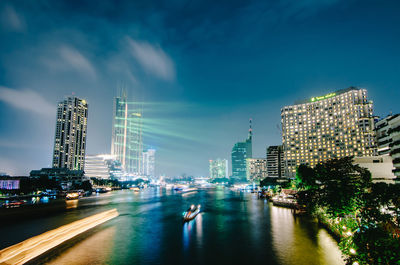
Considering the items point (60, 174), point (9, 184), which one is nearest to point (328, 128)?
point (9, 184)

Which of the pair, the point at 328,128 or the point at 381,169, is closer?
the point at 381,169

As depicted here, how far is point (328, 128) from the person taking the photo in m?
157

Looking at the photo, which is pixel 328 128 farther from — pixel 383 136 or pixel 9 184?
pixel 9 184

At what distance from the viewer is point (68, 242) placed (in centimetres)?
3011

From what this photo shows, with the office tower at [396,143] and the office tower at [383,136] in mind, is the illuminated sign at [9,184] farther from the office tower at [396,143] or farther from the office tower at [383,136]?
the office tower at [383,136]

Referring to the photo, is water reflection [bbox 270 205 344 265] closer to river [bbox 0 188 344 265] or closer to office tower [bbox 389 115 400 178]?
river [bbox 0 188 344 265]

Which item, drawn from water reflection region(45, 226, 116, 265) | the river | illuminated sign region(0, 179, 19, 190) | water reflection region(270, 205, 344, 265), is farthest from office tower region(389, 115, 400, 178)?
illuminated sign region(0, 179, 19, 190)

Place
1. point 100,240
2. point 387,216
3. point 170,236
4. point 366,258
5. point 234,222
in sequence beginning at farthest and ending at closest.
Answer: point 234,222, point 170,236, point 100,240, point 387,216, point 366,258

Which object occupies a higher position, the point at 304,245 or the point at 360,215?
the point at 360,215

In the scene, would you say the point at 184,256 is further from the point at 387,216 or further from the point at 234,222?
the point at 234,222

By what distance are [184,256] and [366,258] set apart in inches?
726

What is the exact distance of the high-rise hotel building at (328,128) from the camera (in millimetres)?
142125

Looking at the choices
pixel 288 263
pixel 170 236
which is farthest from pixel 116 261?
pixel 288 263

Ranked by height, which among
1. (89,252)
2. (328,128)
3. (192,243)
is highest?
(328,128)
